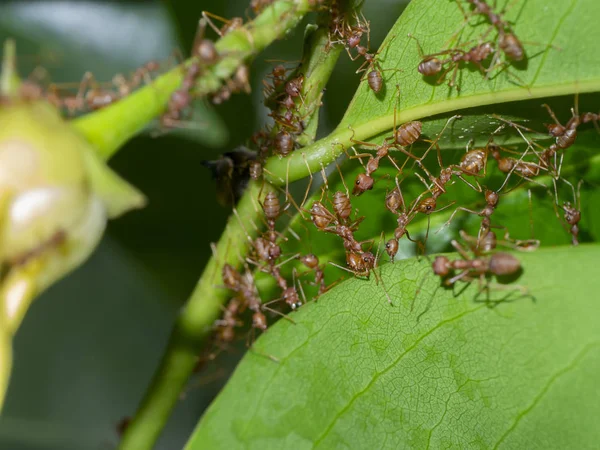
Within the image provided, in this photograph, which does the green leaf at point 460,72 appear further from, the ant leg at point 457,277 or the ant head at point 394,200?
the ant leg at point 457,277

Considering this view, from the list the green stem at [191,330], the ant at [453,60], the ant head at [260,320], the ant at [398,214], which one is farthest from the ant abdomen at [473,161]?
the ant head at [260,320]

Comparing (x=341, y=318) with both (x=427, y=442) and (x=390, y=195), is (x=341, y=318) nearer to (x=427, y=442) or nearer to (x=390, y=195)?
(x=427, y=442)

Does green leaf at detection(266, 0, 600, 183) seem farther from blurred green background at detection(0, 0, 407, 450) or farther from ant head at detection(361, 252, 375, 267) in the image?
blurred green background at detection(0, 0, 407, 450)

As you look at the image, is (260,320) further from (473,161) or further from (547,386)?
(547,386)

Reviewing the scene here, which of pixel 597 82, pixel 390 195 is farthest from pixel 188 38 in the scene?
pixel 597 82

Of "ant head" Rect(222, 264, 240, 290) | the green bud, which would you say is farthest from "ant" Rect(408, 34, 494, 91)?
the green bud

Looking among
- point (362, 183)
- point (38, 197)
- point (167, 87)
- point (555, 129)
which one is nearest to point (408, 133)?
point (362, 183)
